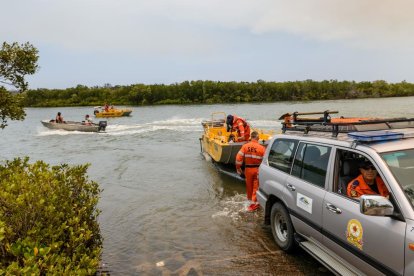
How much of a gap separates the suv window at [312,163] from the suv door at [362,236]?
0.22 metres

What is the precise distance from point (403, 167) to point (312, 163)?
4.41 feet

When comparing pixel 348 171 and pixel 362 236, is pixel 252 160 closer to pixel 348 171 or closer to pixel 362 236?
pixel 348 171

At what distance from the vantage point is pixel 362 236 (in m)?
3.66

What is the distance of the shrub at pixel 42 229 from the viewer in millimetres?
3209

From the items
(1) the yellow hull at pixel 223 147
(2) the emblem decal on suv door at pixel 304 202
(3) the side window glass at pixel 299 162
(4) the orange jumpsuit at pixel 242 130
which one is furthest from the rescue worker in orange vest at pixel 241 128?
(2) the emblem decal on suv door at pixel 304 202

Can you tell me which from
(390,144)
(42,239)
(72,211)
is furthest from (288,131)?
(42,239)

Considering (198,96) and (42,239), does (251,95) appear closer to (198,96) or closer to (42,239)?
(198,96)

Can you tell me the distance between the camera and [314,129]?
5332 mm

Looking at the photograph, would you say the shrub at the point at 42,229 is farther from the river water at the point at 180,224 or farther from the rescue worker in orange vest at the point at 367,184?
the rescue worker in orange vest at the point at 367,184

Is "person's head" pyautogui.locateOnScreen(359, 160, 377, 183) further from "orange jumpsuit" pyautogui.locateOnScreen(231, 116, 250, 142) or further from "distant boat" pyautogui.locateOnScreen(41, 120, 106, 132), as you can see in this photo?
"distant boat" pyautogui.locateOnScreen(41, 120, 106, 132)

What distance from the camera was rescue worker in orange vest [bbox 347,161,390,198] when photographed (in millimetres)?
4102

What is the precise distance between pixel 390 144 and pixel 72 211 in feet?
12.7

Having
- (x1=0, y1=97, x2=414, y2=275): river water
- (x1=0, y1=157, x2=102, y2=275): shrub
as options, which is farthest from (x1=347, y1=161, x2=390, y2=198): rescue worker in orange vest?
(x1=0, y1=157, x2=102, y2=275): shrub

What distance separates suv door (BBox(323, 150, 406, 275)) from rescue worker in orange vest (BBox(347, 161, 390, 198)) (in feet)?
0.63
